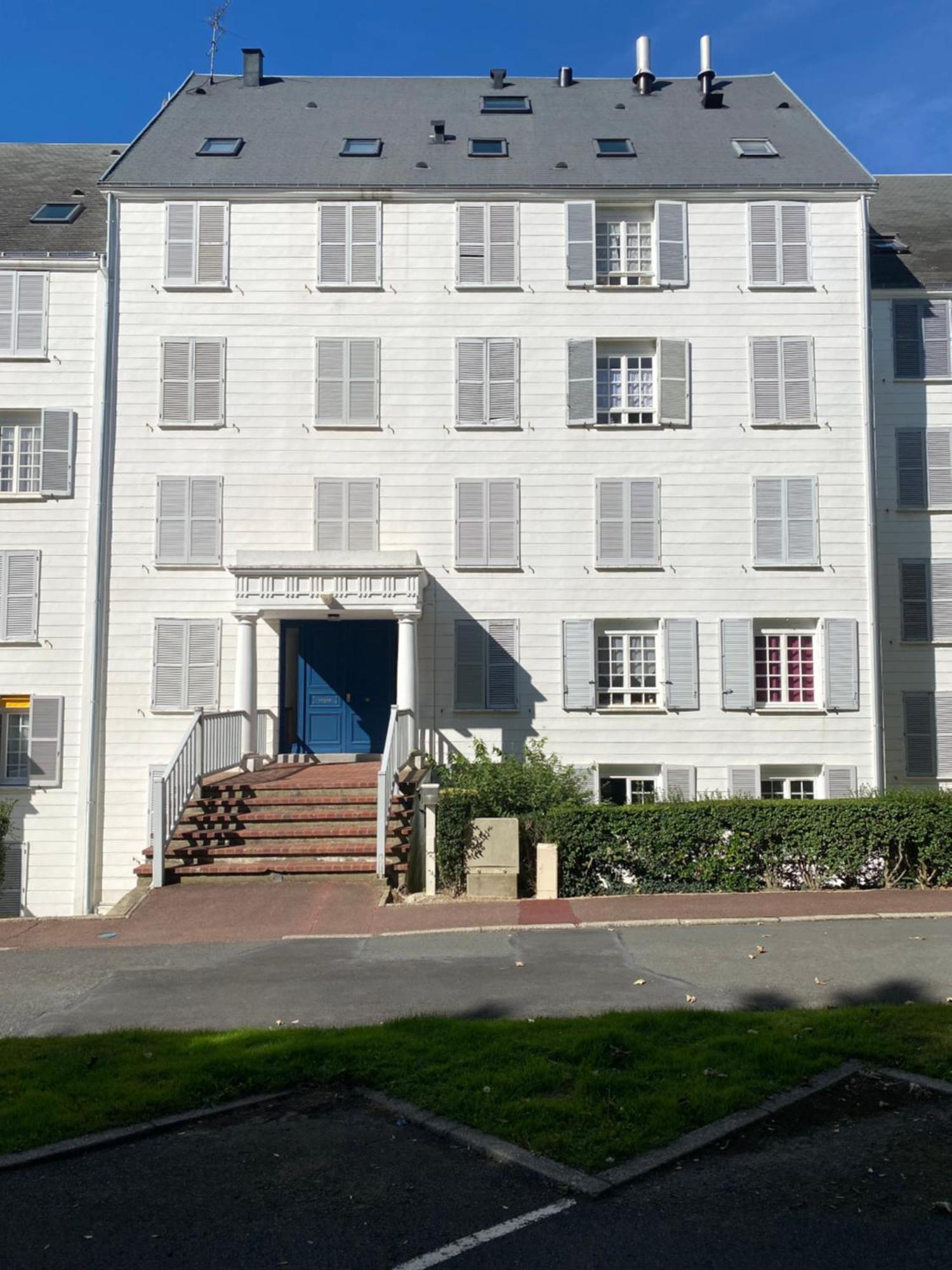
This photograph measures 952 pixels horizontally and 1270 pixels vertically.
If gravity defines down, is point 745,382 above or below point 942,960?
above

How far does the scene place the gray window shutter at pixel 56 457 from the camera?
1809 cm

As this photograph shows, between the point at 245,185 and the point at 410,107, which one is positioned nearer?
the point at 245,185

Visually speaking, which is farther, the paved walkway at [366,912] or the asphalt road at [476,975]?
the paved walkway at [366,912]

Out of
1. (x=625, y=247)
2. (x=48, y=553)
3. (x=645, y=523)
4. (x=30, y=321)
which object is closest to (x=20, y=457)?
(x=48, y=553)

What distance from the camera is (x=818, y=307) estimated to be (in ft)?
61.3

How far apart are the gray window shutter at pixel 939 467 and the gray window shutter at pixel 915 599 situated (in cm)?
118

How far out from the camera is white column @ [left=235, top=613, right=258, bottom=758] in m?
17.0

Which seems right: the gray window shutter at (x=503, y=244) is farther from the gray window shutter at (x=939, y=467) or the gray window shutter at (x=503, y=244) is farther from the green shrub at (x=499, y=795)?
the green shrub at (x=499, y=795)

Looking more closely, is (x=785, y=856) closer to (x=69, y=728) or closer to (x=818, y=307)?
(x=818, y=307)

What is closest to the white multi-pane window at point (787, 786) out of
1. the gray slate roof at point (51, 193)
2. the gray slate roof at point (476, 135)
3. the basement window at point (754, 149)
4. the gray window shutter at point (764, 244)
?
the gray window shutter at point (764, 244)

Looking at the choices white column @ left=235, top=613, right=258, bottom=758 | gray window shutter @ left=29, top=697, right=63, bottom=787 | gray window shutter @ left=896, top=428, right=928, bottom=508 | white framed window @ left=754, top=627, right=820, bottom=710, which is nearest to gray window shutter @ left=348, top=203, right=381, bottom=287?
white column @ left=235, top=613, right=258, bottom=758

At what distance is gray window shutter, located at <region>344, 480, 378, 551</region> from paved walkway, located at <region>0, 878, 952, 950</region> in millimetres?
6893

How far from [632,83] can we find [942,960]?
20461mm

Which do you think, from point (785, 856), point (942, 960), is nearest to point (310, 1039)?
point (942, 960)
